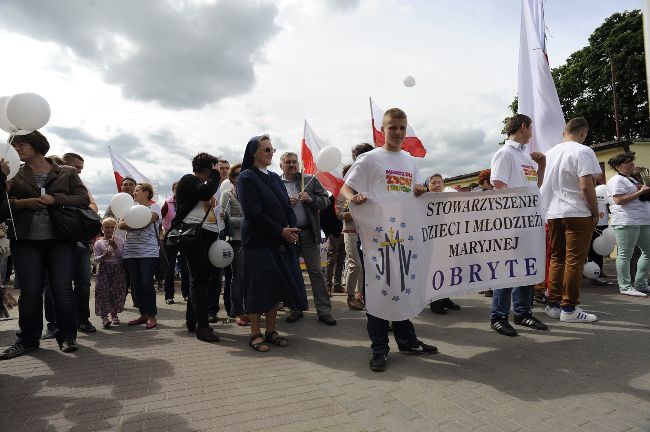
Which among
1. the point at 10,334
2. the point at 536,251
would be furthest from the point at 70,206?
the point at 536,251

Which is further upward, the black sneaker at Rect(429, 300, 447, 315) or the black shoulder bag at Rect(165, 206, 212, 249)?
the black shoulder bag at Rect(165, 206, 212, 249)

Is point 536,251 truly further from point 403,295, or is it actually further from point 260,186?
point 260,186

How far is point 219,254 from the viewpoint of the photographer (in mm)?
4812

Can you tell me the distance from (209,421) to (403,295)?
1.76 metres

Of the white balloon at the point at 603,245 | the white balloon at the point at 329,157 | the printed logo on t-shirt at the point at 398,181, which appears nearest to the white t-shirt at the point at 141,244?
the white balloon at the point at 329,157

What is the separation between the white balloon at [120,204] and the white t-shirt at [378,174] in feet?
12.3

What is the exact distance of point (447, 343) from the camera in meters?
4.28

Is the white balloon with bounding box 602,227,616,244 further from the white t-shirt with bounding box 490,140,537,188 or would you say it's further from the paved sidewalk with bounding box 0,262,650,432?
the white t-shirt with bounding box 490,140,537,188

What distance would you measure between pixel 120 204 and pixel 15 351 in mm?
2418

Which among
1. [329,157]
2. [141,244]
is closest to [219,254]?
[141,244]

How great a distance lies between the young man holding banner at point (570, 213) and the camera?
15.4ft

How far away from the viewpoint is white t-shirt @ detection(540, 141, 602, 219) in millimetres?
4695

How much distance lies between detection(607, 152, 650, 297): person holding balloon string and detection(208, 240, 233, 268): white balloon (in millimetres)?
6005

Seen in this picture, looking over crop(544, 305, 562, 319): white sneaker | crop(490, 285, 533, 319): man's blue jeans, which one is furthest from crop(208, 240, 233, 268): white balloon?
crop(544, 305, 562, 319): white sneaker
